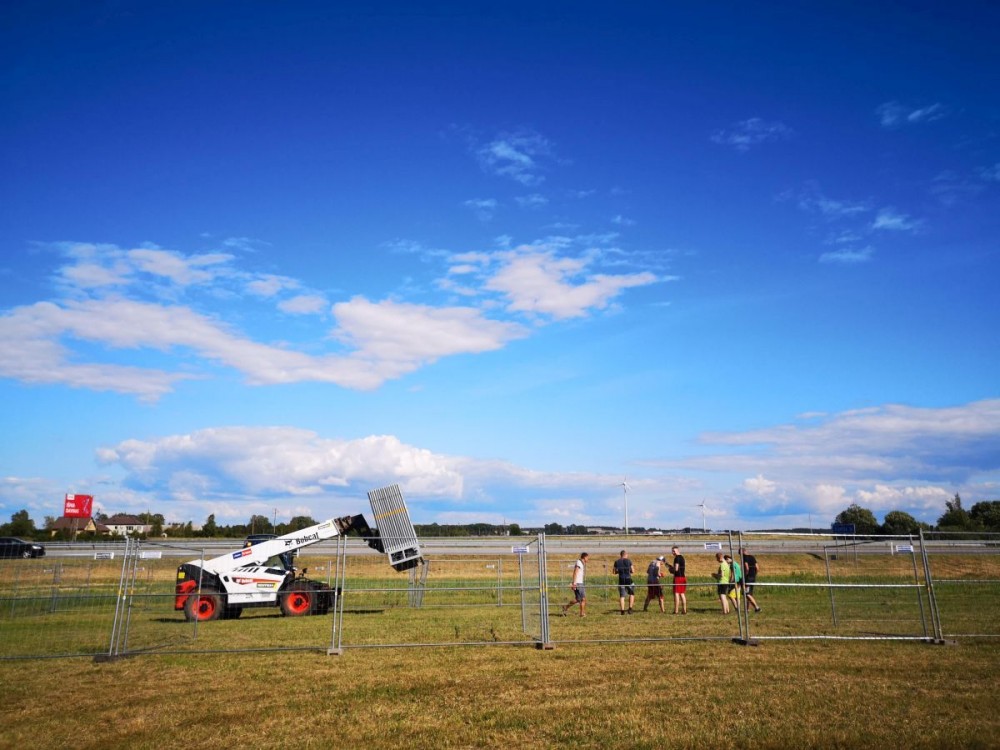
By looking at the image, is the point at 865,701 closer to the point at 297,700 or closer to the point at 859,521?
the point at 297,700

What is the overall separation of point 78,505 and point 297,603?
2964 inches

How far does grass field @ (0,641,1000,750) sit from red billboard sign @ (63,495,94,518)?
7978 centimetres

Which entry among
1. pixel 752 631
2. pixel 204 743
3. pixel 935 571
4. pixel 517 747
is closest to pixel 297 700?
pixel 204 743

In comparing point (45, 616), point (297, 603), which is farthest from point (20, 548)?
point (297, 603)

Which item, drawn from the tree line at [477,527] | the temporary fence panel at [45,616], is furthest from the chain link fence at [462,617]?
the tree line at [477,527]

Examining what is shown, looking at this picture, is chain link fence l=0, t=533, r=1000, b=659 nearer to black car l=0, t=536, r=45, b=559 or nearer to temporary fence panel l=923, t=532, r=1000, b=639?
temporary fence panel l=923, t=532, r=1000, b=639

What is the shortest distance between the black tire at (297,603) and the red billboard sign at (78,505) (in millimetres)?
72855

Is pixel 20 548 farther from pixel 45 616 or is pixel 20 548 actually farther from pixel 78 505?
pixel 78 505

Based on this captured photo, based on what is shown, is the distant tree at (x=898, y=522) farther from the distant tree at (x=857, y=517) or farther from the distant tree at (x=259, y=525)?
the distant tree at (x=259, y=525)

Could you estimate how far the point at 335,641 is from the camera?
44.5 ft

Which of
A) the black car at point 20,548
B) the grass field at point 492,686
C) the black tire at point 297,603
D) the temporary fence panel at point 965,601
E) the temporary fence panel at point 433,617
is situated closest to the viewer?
the grass field at point 492,686

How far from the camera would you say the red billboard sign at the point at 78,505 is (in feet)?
263

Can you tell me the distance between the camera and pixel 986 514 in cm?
7969

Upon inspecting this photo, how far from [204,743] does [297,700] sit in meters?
1.90
